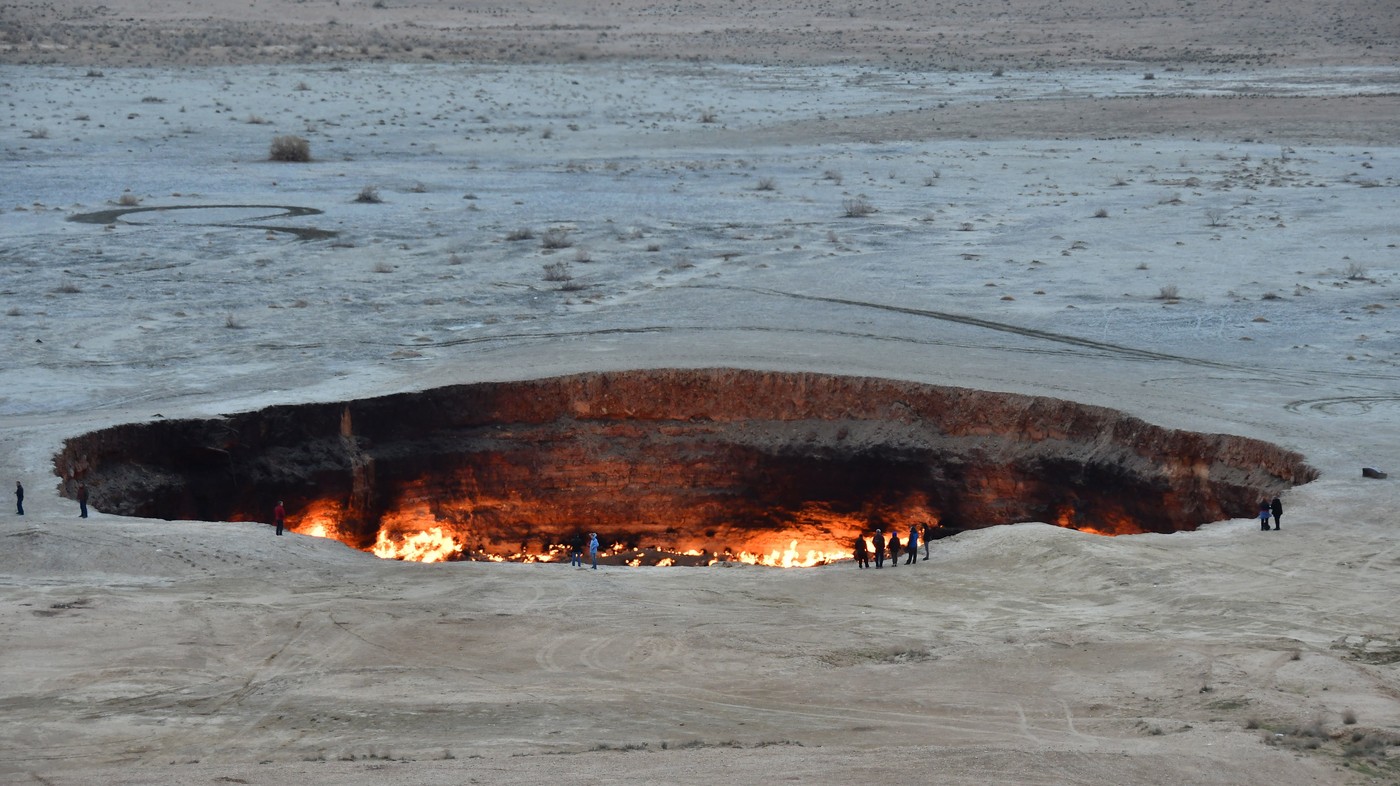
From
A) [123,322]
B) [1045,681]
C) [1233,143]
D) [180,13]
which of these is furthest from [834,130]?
[180,13]

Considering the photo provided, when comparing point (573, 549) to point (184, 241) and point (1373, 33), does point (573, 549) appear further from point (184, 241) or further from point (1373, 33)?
point (1373, 33)

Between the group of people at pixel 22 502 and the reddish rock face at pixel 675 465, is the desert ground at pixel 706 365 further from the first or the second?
the reddish rock face at pixel 675 465

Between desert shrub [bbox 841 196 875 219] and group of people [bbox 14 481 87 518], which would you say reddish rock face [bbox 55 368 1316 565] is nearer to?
group of people [bbox 14 481 87 518]

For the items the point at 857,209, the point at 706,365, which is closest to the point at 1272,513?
the point at 706,365

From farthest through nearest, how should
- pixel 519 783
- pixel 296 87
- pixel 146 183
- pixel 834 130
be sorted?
pixel 296 87 < pixel 834 130 < pixel 146 183 < pixel 519 783

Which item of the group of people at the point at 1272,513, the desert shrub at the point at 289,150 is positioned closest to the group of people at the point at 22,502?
the group of people at the point at 1272,513

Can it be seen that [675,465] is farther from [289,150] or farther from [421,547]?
[289,150]
